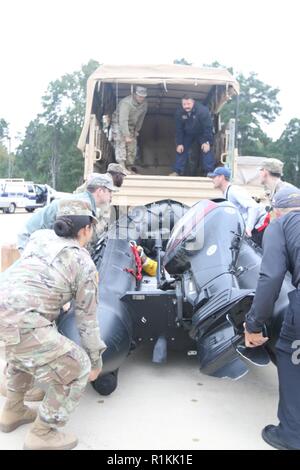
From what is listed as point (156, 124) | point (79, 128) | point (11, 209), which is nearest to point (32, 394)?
point (156, 124)

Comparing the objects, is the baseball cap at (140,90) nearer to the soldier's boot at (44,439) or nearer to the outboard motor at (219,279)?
the outboard motor at (219,279)

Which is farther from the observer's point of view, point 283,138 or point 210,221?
point 283,138

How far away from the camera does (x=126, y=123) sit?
789 centimetres

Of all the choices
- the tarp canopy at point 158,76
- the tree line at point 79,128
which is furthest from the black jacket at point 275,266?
the tree line at point 79,128

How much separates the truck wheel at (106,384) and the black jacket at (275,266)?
1.18m

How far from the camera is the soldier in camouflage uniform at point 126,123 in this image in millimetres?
7855

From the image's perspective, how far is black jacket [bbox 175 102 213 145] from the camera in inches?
318

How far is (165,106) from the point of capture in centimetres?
952

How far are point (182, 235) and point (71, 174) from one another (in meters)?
43.5

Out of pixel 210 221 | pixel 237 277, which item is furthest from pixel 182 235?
pixel 237 277

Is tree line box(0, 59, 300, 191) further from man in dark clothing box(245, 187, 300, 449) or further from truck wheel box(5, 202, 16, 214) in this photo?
man in dark clothing box(245, 187, 300, 449)

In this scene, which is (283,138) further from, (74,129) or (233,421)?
(233,421)

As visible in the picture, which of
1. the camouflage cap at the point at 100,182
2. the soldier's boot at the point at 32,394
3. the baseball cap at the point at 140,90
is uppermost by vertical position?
the baseball cap at the point at 140,90

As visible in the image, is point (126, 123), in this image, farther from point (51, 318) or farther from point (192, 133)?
point (51, 318)
